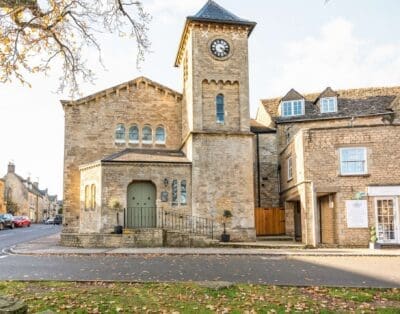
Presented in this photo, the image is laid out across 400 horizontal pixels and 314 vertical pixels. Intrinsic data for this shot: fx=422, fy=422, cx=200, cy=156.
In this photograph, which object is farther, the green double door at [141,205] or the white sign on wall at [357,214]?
the green double door at [141,205]

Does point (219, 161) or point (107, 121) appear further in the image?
point (107, 121)

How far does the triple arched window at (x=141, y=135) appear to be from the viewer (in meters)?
28.4

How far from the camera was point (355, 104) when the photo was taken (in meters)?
31.8

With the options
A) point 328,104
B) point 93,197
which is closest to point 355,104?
point 328,104

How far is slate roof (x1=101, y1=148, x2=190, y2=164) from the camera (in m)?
24.7

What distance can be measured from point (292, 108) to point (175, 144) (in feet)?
33.6

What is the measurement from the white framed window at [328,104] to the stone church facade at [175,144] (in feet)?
27.5

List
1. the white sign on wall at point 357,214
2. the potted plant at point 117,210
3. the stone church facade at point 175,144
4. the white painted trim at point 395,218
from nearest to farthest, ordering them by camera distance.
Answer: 1. the white painted trim at point 395,218
2. the white sign on wall at point 357,214
3. the potted plant at point 117,210
4. the stone church facade at point 175,144

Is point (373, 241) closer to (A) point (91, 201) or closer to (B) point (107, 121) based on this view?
(A) point (91, 201)

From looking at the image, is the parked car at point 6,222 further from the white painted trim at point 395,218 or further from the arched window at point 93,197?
the white painted trim at point 395,218

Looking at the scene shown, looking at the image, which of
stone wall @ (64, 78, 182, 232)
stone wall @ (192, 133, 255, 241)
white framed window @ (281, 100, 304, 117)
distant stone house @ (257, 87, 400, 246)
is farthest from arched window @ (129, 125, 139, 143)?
white framed window @ (281, 100, 304, 117)

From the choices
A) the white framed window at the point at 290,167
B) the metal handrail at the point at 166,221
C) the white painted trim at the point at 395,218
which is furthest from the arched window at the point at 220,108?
the white painted trim at the point at 395,218

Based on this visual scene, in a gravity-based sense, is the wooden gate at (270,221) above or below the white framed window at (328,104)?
below

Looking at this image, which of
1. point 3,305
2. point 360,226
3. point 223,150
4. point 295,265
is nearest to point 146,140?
point 223,150
